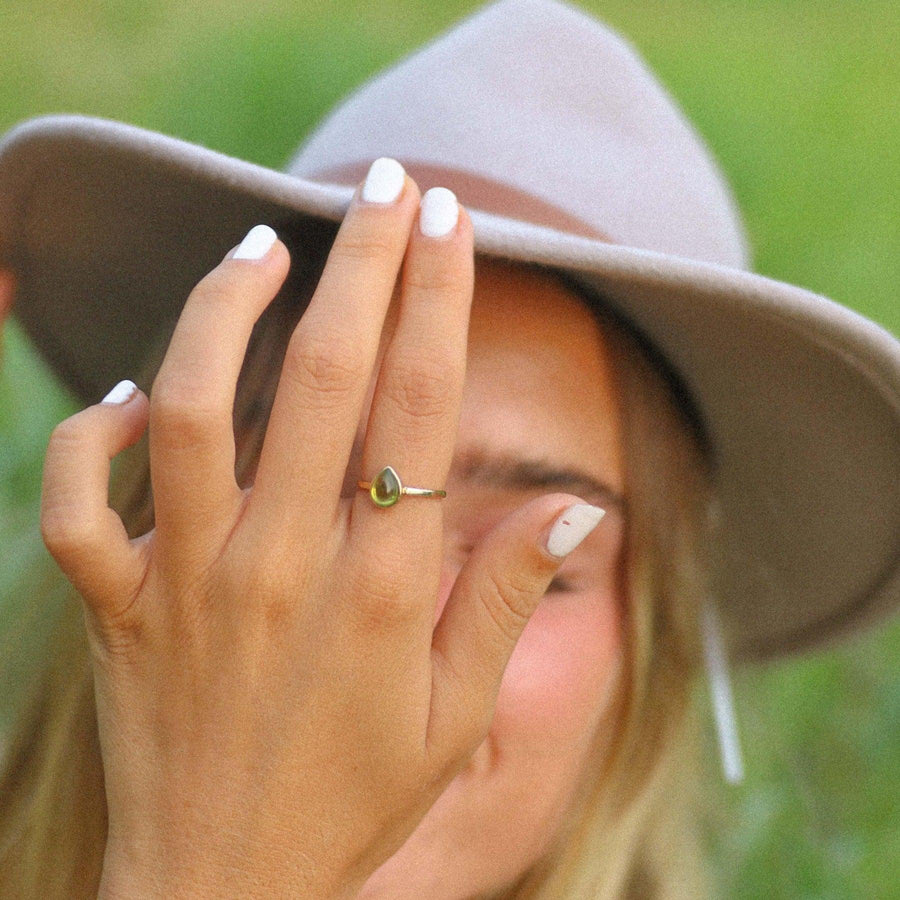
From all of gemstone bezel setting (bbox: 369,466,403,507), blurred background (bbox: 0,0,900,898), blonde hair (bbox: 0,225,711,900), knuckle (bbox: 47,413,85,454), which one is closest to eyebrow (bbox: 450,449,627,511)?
blonde hair (bbox: 0,225,711,900)

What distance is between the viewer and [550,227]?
105 cm

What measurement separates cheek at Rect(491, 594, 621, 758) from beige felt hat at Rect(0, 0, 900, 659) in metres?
0.28

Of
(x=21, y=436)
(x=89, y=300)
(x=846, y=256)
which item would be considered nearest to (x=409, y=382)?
(x=89, y=300)

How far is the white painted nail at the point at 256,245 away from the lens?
82 centimetres

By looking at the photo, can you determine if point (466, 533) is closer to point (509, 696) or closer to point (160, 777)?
point (509, 696)

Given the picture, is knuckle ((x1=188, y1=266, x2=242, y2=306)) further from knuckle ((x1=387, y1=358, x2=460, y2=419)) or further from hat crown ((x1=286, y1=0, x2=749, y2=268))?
hat crown ((x1=286, y1=0, x2=749, y2=268))

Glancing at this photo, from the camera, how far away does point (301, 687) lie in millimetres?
763

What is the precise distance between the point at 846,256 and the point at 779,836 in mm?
1384

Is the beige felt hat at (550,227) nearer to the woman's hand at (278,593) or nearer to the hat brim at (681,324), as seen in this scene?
the hat brim at (681,324)

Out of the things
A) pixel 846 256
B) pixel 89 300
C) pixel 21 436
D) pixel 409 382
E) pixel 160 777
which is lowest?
pixel 21 436

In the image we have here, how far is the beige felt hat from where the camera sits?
0.95 m

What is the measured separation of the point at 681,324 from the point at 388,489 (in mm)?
434

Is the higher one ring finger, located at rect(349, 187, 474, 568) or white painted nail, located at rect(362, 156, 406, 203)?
white painted nail, located at rect(362, 156, 406, 203)

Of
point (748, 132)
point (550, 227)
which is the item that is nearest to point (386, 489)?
point (550, 227)
